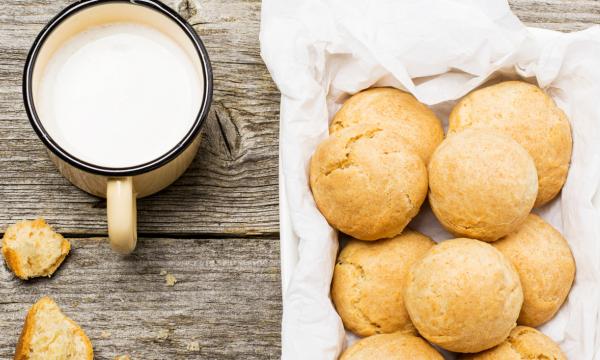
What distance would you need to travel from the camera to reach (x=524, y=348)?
38.1 inches

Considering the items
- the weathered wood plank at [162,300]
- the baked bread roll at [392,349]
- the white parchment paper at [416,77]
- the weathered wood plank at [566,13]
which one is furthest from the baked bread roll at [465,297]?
the weathered wood plank at [566,13]

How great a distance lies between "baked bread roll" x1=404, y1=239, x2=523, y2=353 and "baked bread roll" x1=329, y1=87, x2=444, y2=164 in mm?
152

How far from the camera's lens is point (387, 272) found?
1.00m

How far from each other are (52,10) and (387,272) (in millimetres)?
656

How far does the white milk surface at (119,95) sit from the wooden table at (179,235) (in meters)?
→ 0.12

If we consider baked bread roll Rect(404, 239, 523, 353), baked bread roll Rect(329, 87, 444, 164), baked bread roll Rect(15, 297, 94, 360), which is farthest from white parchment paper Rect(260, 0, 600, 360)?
baked bread roll Rect(15, 297, 94, 360)

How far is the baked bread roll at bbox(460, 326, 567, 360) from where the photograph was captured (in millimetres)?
962

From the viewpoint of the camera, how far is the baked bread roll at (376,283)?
100 centimetres

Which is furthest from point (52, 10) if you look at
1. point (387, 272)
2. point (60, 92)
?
point (387, 272)

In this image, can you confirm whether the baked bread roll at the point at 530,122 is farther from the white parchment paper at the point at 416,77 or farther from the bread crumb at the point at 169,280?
the bread crumb at the point at 169,280

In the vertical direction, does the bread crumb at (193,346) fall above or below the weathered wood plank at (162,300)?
below

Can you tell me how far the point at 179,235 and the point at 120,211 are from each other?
0.65 feet

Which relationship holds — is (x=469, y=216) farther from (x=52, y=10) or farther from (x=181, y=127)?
(x=52, y=10)

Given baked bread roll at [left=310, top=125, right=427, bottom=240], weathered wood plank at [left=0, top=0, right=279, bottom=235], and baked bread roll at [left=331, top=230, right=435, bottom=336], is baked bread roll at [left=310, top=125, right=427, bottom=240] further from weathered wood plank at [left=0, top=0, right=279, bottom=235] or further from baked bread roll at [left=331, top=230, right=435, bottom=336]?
weathered wood plank at [left=0, top=0, right=279, bottom=235]
